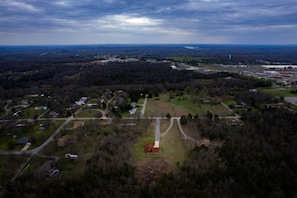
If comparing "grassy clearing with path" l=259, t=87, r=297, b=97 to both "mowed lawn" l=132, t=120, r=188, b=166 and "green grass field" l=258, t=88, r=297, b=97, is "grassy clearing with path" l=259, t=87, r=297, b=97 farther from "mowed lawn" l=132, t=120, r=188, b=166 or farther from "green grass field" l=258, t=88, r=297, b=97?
"mowed lawn" l=132, t=120, r=188, b=166

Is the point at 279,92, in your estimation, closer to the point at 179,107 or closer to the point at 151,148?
the point at 179,107

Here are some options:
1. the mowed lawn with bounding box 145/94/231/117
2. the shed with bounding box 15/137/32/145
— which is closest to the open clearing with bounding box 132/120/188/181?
the mowed lawn with bounding box 145/94/231/117

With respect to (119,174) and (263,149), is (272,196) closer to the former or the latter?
(263,149)

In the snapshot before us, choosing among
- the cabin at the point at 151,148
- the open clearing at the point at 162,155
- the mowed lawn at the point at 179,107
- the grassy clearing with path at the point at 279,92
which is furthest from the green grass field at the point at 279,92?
the cabin at the point at 151,148

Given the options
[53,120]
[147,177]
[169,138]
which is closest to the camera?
[147,177]

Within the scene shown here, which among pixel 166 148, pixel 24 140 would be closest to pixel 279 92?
pixel 166 148

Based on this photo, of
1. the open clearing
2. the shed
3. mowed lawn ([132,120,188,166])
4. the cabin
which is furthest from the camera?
the shed

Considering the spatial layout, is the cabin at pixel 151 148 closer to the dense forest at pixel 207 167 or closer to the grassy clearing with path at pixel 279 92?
the dense forest at pixel 207 167

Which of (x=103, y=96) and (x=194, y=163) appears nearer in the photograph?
(x=194, y=163)

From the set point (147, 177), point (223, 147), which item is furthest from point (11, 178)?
point (223, 147)
